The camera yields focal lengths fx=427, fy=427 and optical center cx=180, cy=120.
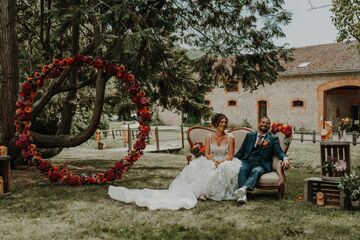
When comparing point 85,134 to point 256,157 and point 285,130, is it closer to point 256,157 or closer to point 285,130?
point 256,157

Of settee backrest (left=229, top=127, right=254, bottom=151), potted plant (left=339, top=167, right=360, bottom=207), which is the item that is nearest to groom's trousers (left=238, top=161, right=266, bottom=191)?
settee backrest (left=229, top=127, right=254, bottom=151)

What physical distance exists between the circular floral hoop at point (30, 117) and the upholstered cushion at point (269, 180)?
3049 millimetres

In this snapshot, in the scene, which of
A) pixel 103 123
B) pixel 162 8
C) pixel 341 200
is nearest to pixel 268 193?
pixel 341 200

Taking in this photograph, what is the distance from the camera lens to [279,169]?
7.45 m

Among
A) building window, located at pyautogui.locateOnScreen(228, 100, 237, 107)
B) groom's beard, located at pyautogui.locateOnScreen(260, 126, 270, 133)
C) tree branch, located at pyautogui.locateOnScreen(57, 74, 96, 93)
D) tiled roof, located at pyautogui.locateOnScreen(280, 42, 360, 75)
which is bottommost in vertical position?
groom's beard, located at pyautogui.locateOnScreen(260, 126, 270, 133)

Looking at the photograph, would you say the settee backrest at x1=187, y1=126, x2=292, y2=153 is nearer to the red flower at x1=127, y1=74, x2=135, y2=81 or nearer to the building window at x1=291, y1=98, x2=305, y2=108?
the red flower at x1=127, y1=74, x2=135, y2=81

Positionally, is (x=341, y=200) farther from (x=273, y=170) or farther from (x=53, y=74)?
(x=53, y=74)

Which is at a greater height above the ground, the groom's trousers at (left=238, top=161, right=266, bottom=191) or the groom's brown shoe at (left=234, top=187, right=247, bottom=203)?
the groom's trousers at (left=238, top=161, right=266, bottom=191)

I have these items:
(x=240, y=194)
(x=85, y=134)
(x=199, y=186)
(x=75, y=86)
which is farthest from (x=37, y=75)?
(x=240, y=194)

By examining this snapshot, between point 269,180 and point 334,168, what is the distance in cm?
110

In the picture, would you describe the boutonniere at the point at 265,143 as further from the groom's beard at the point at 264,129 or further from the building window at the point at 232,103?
the building window at the point at 232,103

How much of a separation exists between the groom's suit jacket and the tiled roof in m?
21.4

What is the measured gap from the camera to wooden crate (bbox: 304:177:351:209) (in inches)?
254

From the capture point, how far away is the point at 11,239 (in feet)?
16.3
